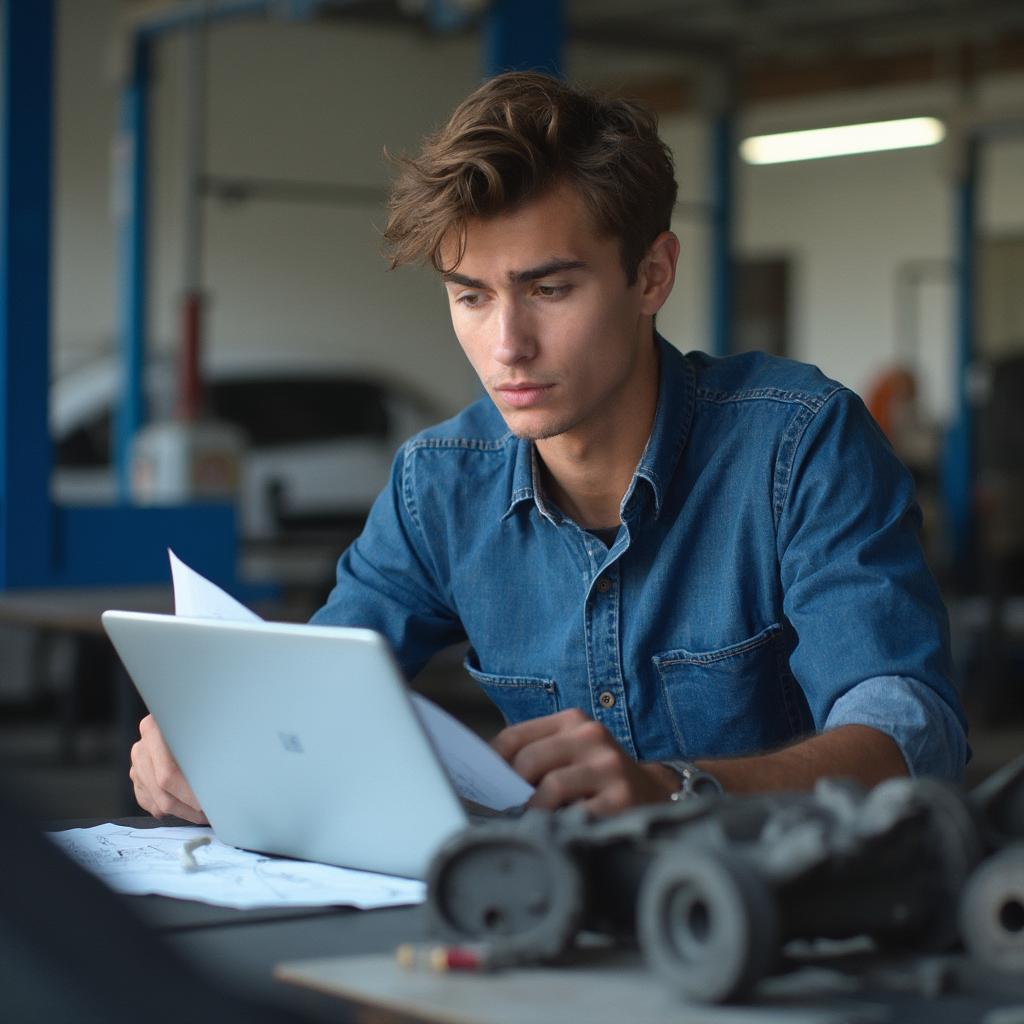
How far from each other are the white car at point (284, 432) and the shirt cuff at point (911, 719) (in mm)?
6509

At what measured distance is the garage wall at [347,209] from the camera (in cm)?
919

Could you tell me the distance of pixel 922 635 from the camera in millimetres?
1549

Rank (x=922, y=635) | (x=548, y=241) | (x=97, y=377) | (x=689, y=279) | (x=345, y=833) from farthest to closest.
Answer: (x=689, y=279) → (x=97, y=377) → (x=548, y=241) → (x=922, y=635) → (x=345, y=833)

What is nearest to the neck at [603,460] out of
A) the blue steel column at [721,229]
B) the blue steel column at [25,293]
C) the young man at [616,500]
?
the young man at [616,500]

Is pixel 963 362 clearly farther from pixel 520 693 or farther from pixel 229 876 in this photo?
Answer: pixel 229 876

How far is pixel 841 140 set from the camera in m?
11.8

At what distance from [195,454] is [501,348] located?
12.5ft

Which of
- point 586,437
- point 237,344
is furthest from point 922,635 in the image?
point 237,344

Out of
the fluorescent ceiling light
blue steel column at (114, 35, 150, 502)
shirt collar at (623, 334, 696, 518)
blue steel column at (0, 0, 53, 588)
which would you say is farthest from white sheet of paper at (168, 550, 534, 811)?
the fluorescent ceiling light

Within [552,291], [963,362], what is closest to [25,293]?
[552,291]

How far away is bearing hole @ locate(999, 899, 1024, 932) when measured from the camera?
91cm

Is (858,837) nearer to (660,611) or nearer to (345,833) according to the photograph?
(345,833)

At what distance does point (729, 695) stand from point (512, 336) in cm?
40

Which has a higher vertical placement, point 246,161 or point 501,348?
point 246,161
